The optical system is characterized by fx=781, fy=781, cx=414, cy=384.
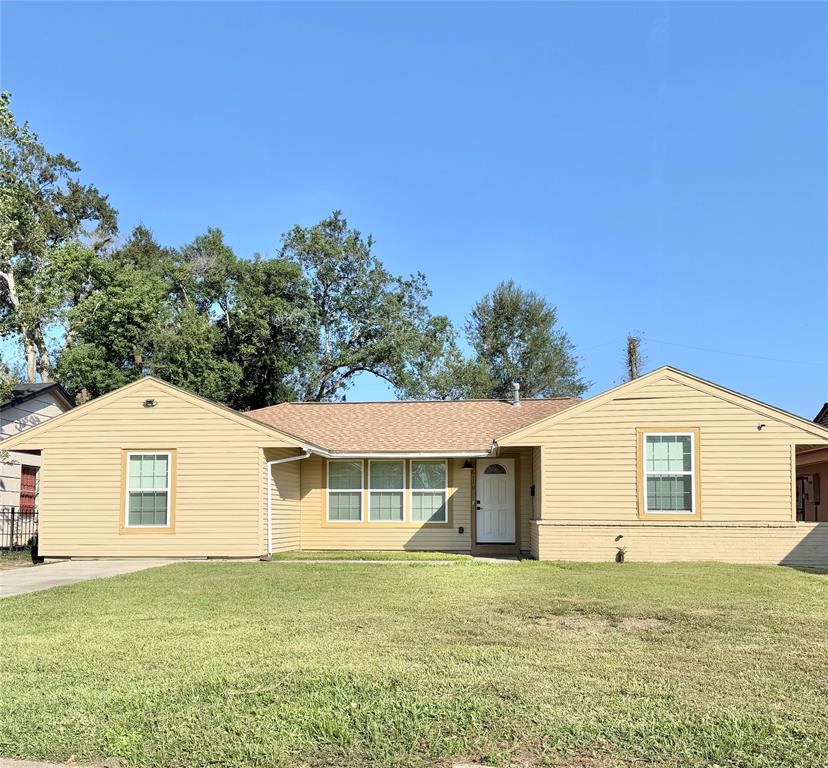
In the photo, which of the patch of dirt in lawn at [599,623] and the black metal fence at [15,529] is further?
the black metal fence at [15,529]

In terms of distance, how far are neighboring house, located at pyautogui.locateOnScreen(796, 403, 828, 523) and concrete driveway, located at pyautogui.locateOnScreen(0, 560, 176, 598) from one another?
15.3m

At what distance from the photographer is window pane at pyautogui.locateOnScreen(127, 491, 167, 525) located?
54.5 feet

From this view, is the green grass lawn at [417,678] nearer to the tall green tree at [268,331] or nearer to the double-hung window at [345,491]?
the double-hung window at [345,491]

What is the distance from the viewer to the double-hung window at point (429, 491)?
1831 cm

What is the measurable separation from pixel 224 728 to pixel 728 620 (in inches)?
225

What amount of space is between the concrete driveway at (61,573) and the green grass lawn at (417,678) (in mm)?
1766

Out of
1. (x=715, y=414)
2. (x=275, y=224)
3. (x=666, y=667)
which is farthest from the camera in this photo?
(x=275, y=224)

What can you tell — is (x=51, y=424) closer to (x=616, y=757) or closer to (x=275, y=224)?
(x=616, y=757)

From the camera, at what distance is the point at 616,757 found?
4266 millimetres

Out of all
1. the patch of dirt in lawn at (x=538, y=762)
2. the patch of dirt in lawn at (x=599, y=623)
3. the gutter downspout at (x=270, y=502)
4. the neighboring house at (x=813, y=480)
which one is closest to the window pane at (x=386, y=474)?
the gutter downspout at (x=270, y=502)

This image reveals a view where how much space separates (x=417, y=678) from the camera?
5719mm

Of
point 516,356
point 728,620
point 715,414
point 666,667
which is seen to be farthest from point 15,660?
point 516,356

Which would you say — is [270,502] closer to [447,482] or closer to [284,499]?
[284,499]

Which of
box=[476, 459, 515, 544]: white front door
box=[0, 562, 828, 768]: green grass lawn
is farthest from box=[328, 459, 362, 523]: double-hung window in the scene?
box=[0, 562, 828, 768]: green grass lawn
